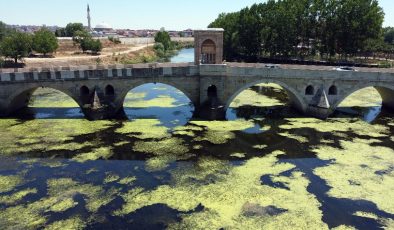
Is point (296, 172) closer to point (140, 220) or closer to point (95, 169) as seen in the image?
point (140, 220)

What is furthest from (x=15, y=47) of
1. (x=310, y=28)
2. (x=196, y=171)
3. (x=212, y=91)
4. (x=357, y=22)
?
(x=357, y=22)

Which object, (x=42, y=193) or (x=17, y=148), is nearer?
(x=42, y=193)

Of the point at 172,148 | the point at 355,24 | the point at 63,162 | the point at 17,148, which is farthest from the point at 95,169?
the point at 355,24

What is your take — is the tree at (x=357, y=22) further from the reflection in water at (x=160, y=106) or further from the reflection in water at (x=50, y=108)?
the reflection in water at (x=50, y=108)

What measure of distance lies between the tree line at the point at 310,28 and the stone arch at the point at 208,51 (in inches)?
1491

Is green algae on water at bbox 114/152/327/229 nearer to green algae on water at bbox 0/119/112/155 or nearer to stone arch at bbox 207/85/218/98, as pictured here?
green algae on water at bbox 0/119/112/155

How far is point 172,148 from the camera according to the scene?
32.7 meters

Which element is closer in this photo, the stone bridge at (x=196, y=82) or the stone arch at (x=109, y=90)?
the stone bridge at (x=196, y=82)

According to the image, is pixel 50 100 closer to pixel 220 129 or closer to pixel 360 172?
pixel 220 129

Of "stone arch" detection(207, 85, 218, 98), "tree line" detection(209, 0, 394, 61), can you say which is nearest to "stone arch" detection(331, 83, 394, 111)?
"stone arch" detection(207, 85, 218, 98)

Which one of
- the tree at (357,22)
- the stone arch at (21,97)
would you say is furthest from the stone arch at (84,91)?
the tree at (357,22)

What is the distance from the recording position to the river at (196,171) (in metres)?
21.6

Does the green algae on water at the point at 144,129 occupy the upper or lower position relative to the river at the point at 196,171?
upper

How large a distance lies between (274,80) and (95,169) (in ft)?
79.8
